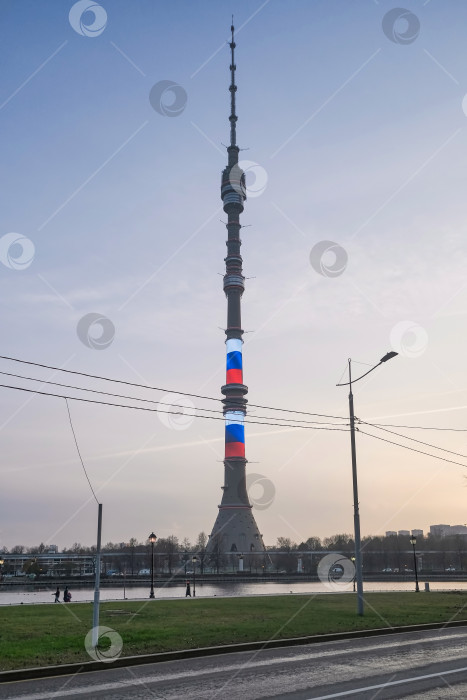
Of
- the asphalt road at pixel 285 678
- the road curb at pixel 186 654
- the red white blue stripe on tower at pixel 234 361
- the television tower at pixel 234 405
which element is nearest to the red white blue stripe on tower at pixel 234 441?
the television tower at pixel 234 405

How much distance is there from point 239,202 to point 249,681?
17350 centimetres

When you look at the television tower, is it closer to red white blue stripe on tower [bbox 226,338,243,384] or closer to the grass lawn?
red white blue stripe on tower [bbox 226,338,243,384]

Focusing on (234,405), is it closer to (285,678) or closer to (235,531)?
(235,531)

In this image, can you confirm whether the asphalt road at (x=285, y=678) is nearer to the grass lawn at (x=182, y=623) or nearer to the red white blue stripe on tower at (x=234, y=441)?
the grass lawn at (x=182, y=623)

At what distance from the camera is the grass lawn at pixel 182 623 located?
16781 mm

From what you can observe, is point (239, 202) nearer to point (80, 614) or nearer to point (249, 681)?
point (80, 614)

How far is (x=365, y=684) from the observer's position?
1303 centimetres

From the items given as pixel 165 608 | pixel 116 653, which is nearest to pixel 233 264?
pixel 165 608

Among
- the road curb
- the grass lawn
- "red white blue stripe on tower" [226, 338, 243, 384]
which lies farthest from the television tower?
the road curb

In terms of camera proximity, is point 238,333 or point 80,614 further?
point 238,333

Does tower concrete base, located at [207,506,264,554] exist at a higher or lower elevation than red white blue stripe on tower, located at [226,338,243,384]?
lower

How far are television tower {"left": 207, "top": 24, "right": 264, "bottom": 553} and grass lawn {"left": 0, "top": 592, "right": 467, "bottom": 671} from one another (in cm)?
12424

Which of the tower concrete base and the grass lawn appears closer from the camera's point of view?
the grass lawn

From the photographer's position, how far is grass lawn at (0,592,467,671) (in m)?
16.8
